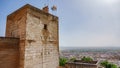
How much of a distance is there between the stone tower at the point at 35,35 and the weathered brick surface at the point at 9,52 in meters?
0.31

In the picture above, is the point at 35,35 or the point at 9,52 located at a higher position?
the point at 35,35

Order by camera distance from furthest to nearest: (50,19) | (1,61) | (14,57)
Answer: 1. (50,19)
2. (14,57)
3. (1,61)

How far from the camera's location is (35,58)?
7879mm

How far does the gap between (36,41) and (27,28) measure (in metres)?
1.10

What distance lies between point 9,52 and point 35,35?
1826 millimetres

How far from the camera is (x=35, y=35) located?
8.01 m

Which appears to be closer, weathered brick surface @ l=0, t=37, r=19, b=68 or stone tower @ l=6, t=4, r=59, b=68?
weathered brick surface @ l=0, t=37, r=19, b=68

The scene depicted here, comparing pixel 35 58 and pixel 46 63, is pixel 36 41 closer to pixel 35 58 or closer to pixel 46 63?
pixel 35 58

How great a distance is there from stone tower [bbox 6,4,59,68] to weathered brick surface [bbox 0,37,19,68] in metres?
0.31

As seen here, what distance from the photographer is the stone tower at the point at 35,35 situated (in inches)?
292

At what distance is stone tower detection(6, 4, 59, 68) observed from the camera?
24.3 feet

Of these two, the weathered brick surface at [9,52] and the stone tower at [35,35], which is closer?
the weathered brick surface at [9,52]

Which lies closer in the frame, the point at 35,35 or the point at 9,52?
the point at 9,52

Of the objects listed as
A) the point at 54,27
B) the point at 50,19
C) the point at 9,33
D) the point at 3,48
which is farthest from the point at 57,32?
the point at 3,48
